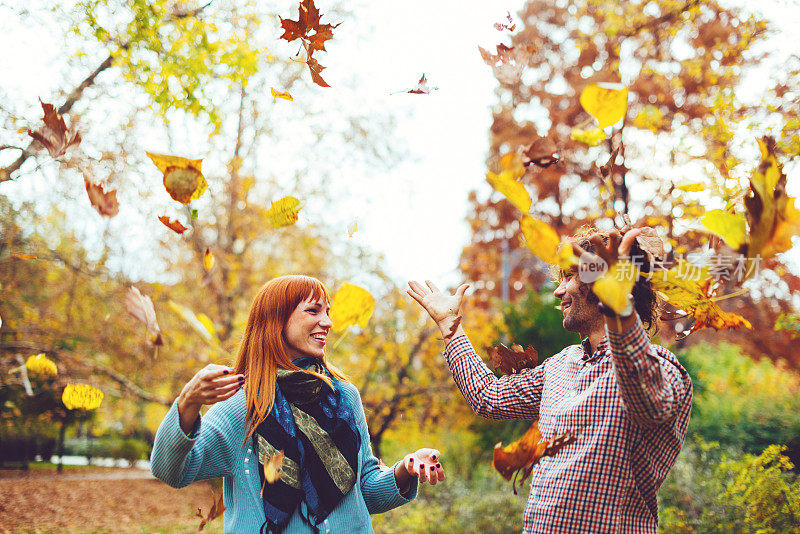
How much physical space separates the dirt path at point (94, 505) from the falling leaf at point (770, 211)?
742 centimetres

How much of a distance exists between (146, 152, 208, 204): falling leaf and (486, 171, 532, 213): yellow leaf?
1.12 metres

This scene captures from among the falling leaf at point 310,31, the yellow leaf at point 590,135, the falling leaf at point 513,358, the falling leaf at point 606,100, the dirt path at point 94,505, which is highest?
the falling leaf at point 310,31

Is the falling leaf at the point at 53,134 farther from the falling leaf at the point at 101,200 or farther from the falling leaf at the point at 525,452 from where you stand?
the falling leaf at the point at 525,452

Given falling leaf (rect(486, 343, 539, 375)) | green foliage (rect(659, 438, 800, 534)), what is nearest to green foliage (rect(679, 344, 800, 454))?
green foliage (rect(659, 438, 800, 534))

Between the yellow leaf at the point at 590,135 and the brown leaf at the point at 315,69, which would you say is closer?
the yellow leaf at the point at 590,135

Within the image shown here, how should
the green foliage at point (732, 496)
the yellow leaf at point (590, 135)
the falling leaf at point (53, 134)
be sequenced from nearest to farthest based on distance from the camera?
the yellow leaf at point (590, 135)
the falling leaf at point (53, 134)
the green foliage at point (732, 496)

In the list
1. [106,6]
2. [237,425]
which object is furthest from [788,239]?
[106,6]

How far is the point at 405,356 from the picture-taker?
770 centimetres

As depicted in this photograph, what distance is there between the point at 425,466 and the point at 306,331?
0.63 meters

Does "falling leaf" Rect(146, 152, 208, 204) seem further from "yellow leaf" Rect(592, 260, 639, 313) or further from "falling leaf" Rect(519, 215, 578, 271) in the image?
"yellow leaf" Rect(592, 260, 639, 313)

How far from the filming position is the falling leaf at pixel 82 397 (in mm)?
2763

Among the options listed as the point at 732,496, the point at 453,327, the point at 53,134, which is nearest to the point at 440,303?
the point at 453,327

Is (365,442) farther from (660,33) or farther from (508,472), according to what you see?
(660,33)

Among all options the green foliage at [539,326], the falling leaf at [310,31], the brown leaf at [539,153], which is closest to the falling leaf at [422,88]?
the falling leaf at [310,31]
